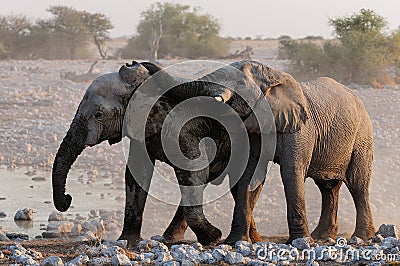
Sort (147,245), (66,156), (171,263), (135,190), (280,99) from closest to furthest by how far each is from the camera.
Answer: (171,263)
(147,245)
(66,156)
(280,99)
(135,190)

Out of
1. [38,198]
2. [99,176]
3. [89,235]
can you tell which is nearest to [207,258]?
[89,235]

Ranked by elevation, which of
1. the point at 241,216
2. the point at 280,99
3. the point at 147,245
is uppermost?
the point at 280,99

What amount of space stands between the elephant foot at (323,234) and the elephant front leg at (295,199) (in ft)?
3.00

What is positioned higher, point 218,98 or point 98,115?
point 218,98

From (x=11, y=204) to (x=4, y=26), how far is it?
91.4ft

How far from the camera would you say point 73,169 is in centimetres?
1177

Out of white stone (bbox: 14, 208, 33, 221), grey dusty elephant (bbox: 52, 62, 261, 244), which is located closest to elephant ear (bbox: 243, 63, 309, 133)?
grey dusty elephant (bbox: 52, 62, 261, 244)

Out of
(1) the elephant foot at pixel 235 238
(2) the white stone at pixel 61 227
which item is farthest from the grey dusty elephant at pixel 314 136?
(2) the white stone at pixel 61 227

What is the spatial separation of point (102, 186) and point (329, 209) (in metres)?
3.52

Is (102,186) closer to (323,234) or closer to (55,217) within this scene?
(55,217)

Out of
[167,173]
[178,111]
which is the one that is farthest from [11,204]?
[178,111]

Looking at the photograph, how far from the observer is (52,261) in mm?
5328

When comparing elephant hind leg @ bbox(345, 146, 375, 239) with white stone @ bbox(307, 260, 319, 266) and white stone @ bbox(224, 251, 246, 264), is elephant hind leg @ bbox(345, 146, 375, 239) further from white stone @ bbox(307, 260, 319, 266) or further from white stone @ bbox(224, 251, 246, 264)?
white stone @ bbox(224, 251, 246, 264)

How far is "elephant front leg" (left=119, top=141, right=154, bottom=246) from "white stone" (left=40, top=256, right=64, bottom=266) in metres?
1.61
